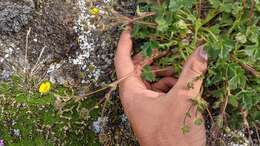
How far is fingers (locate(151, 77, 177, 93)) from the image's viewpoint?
8.85 ft

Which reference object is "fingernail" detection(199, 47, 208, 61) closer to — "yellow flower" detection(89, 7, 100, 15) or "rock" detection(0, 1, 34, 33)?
"yellow flower" detection(89, 7, 100, 15)

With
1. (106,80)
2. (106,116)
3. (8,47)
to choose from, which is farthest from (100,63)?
(8,47)

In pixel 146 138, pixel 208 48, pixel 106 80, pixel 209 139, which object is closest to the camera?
pixel 208 48

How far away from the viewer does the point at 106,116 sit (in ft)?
9.51

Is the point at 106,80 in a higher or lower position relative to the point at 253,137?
higher

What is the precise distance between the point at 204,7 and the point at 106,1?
57cm

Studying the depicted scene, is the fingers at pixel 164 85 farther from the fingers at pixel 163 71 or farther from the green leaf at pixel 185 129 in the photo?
the green leaf at pixel 185 129

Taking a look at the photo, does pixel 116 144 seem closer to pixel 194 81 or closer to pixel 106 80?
pixel 106 80

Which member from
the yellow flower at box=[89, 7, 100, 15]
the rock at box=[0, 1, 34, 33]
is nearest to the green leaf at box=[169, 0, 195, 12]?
the yellow flower at box=[89, 7, 100, 15]

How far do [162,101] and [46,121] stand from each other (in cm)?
68

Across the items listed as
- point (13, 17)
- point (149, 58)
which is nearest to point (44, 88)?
point (13, 17)

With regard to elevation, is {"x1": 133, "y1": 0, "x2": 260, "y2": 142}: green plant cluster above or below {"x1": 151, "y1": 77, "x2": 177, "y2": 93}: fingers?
above

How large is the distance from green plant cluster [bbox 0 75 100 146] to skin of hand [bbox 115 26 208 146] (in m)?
0.30

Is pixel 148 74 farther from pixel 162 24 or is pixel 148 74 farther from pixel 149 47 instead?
pixel 162 24
